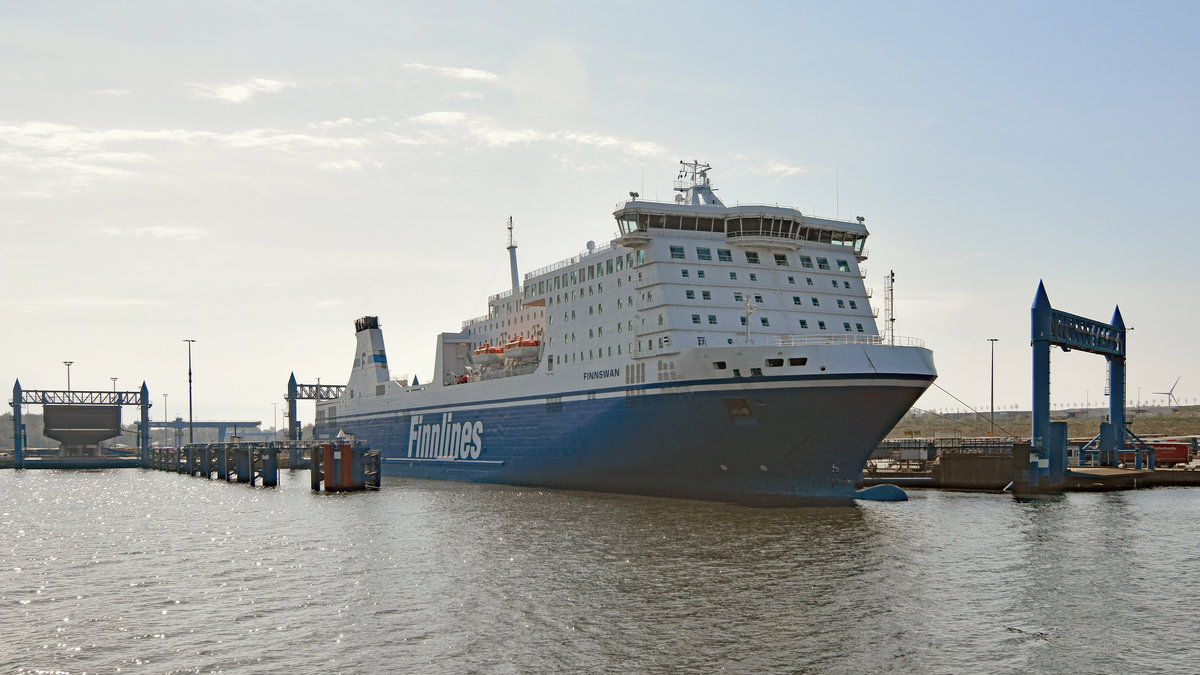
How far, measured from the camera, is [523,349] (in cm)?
5225

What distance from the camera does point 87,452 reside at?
116375 mm

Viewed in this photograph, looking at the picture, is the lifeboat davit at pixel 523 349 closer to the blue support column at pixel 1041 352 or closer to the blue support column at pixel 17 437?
the blue support column at pixel 1041 352

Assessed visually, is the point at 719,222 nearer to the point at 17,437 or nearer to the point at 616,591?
the point at 616,591

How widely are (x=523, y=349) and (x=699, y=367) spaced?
15.2 m

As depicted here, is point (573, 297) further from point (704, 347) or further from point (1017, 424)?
point (1017, 424)

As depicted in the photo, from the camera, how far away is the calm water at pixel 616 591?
1819 centimetres

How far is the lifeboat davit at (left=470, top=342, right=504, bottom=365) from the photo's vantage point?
5598cm

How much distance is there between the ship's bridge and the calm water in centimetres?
1212

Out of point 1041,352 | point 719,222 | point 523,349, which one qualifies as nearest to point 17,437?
point 523,349

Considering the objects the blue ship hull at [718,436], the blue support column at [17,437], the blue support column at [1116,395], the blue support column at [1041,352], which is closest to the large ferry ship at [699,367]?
the blue ship hull at [718,436]

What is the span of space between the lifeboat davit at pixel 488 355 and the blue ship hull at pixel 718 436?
226 inches

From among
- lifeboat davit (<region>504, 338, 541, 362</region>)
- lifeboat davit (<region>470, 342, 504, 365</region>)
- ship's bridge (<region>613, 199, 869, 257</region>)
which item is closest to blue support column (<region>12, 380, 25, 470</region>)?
lifeboat davit (<region>470, 342, 504, 365</region>)

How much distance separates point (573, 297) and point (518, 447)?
8527mm

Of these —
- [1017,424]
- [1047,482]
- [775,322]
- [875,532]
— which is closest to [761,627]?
[875,532]
